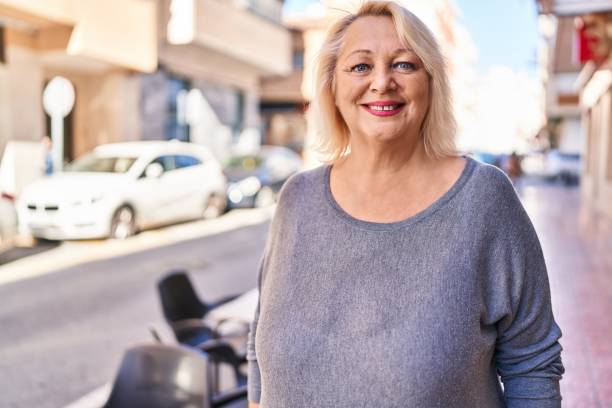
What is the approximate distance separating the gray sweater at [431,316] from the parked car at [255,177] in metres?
15.1

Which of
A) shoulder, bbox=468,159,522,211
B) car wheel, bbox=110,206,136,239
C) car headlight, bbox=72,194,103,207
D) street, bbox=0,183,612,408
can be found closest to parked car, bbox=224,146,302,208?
car wheel, bbox=110,206,136,239

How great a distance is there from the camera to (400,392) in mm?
1433

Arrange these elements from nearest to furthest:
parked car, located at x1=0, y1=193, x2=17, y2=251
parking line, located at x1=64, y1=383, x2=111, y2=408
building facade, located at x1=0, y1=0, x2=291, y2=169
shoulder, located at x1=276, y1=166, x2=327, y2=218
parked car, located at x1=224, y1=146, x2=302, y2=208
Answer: shoulder, located at x1=276, y1=166, x2=327, y2=218 < parking line, located at x1=64, y1=383, x2=111, y2=408 < parked car, located at x1=0, y1=193, x2=17, y2=251 < building facade, located at x1=0, y1=0, x2=291, y2=169 < parked car, located at x1=224, y1=146, x2=302, y2=208

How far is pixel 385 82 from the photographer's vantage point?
5.11 feet

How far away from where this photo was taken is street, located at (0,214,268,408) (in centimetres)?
480

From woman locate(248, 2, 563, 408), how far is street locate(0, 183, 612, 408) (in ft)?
7.99

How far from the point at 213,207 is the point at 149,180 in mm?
2551

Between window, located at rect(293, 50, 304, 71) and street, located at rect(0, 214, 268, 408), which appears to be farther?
window, located at rect(293, 50, 304, 71)

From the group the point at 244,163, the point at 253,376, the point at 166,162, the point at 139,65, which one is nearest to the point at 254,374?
the point at 253,376

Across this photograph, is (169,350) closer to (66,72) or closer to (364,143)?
(364,143)

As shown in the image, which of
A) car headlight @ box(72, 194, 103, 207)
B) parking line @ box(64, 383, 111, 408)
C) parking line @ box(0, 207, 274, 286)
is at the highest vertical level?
car headlight @ box(72, 194, 103, 207)

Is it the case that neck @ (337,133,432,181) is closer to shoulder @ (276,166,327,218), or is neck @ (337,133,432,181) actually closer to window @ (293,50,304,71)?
shoulder @ (276,166,327,218)

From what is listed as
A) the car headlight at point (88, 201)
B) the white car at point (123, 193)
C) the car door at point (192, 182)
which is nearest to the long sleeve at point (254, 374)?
the white car at point (123, 193)

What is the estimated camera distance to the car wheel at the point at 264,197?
1714 cm
